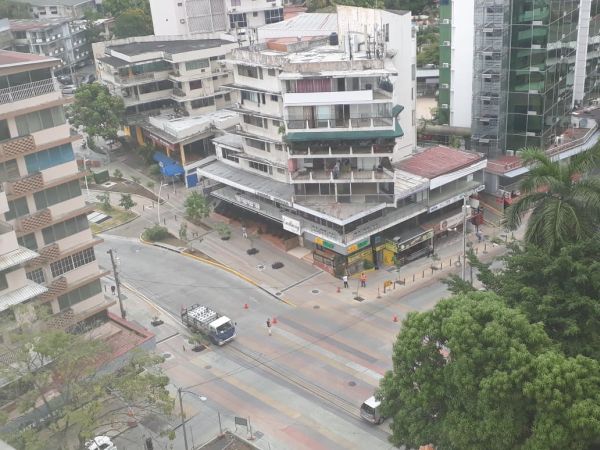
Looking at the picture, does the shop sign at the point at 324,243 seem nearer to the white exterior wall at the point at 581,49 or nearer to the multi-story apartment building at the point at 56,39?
the white exterior wall at the point at 581,49

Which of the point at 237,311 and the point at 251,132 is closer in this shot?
the point at 237,311

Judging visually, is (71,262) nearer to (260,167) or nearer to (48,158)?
(48,158)

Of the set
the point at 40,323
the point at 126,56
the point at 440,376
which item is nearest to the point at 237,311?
the point at 40,323

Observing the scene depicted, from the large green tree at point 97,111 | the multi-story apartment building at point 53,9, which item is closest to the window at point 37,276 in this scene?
the large green tree at point 97,111

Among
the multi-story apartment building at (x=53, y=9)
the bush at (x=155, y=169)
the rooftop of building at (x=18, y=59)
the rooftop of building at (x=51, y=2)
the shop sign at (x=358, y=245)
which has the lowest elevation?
the shop sign at (x=358, y=245)

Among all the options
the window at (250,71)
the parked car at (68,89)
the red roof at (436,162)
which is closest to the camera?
the red roof at (436,162)

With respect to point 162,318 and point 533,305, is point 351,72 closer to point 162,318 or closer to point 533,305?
point 162,318

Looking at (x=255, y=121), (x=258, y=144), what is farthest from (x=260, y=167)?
(x=255, y=121)
